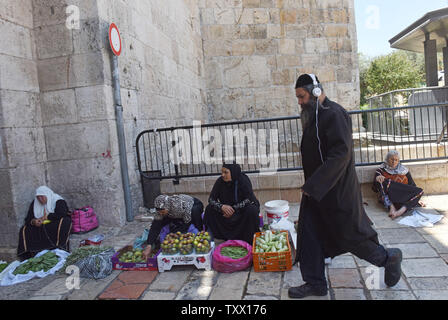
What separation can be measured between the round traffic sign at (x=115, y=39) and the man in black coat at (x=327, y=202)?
11.0ft

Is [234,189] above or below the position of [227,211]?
above

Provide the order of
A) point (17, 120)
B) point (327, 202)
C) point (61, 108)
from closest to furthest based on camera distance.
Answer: point (327, 202), point (17, 120), point (61, 108)

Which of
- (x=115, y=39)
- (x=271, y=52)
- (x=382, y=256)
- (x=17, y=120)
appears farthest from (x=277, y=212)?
(x=271, y=52)

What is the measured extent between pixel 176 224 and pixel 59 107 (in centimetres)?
263

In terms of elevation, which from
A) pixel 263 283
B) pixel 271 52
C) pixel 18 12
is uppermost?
pixel 271 52

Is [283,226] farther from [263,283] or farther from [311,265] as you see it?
[311,265]

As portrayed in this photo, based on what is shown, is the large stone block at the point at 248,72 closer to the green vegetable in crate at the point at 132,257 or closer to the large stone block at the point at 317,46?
the large stone block at the point at 317,46

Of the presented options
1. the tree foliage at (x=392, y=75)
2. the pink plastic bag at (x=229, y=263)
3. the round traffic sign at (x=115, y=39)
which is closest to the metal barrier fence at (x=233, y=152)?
the round traffic sign at (x=115, y=39)

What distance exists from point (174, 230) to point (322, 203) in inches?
91.9

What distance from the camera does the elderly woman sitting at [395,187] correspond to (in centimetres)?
525

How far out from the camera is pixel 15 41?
5043mm

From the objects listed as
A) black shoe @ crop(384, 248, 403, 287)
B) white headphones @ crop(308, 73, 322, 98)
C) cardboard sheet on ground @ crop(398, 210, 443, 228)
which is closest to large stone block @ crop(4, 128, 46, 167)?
white headphones @ crop(308, 73, 322, 98)

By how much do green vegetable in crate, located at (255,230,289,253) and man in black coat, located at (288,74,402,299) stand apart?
60 cm

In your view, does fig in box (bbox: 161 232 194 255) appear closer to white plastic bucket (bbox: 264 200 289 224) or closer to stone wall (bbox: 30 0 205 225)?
white plastic bucket (bbox: 264 200 289 224)
